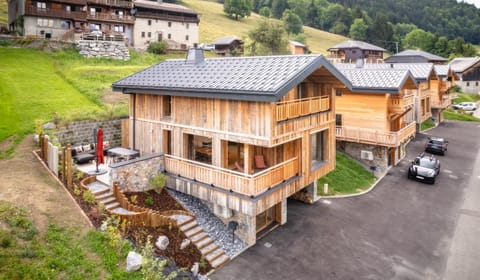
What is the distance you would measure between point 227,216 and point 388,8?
17100 cm

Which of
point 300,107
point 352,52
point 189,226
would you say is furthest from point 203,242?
point 352,52

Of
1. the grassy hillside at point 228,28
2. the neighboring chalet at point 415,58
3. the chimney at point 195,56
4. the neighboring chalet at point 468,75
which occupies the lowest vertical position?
the chimney at point 195,56

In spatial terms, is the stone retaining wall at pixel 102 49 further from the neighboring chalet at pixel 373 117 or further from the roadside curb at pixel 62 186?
the neighboring chalet at pixel 373 117

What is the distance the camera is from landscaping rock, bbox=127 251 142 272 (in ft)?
36.9

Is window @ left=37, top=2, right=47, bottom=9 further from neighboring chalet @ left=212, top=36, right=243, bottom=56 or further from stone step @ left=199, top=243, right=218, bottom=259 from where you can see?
stone step @ left=199, top=243, right=218, bottom=259

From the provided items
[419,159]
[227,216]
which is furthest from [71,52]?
[419,159]

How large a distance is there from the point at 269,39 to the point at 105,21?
85.6 feet

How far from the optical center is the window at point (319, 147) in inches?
763

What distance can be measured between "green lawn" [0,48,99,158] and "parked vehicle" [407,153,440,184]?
78.1 feet

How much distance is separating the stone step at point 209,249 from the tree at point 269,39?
161 ft

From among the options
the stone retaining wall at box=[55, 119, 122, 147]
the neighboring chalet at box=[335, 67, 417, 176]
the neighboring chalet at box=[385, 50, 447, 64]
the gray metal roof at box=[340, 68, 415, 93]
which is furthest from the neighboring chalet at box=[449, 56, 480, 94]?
the stone retaining wall at box=[55, 119, 122, 147]

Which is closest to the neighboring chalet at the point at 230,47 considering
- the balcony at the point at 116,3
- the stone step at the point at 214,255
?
the balcony at the point at 116,3

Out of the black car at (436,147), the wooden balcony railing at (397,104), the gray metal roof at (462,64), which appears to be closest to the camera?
the wooden balcony railing at (397,104)

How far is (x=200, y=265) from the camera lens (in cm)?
1334
